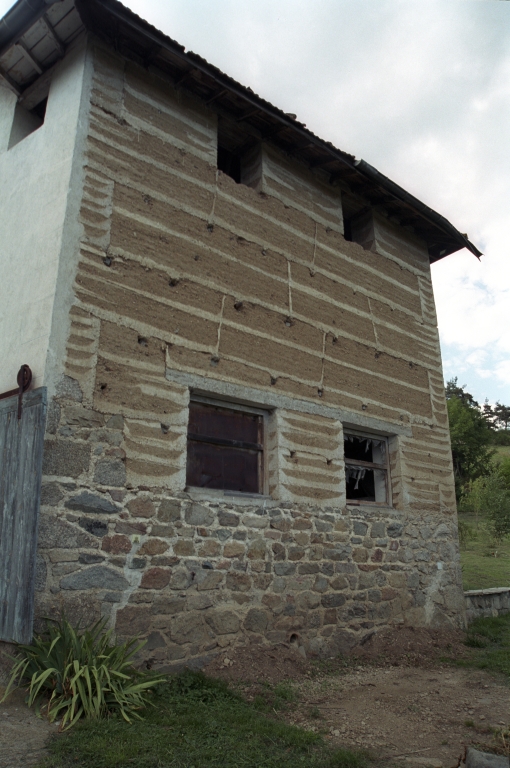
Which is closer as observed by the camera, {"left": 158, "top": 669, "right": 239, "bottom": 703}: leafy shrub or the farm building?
{"left": 158, "top": 669, "right": 239, "bottom": 703}: leafy shrub

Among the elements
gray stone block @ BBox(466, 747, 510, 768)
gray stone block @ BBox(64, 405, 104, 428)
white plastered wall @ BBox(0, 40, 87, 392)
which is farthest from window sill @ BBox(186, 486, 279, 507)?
gray stone block @ BBox(466, 747, 510, 768)

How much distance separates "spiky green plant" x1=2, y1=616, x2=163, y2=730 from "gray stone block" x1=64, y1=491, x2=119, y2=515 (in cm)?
91

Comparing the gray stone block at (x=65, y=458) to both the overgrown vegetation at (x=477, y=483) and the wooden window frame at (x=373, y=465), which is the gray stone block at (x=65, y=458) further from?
the overgrown vegetation at (x=477, y=483)

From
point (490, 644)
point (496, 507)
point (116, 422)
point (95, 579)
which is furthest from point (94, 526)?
point (496, 507)

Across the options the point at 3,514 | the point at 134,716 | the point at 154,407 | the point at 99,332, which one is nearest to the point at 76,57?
the point at 99,332

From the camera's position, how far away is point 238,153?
26.5ft

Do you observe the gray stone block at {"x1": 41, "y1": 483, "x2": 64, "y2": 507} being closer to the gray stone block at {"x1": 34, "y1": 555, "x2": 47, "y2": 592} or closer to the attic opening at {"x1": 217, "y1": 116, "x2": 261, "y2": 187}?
the gray stone block at {"x1": 34, "y1": 555, "x2": 47, "y2": 592}

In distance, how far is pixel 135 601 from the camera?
5.18m

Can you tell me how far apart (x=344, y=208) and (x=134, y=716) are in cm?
762

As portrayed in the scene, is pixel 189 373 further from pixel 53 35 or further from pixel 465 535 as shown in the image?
pixel 465 535

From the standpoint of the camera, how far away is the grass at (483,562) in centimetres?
1221

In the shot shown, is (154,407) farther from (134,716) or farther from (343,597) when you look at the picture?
(343,597)

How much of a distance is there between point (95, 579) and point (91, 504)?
642 millimetres

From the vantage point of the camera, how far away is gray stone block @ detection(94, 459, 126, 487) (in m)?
5.21
